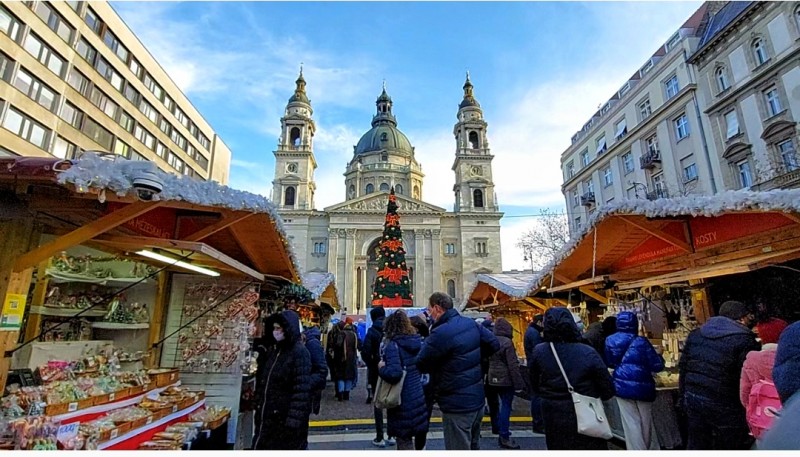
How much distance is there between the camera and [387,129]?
55812 mm

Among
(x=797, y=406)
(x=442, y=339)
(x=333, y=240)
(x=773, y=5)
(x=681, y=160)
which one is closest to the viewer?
(x=797, y=406)

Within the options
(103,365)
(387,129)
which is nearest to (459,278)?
(387,129)

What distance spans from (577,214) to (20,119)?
33140 millimetres

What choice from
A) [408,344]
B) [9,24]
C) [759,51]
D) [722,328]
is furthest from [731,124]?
[9,24]

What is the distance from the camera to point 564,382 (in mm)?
2879

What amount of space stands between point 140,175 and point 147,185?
0.31ft

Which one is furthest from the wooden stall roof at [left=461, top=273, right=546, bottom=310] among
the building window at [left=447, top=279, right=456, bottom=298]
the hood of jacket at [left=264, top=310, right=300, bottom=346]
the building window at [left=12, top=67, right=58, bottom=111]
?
the building window at [left=447, top=279, right=456, bottom=298]

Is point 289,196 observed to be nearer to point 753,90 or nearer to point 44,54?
point 44,54

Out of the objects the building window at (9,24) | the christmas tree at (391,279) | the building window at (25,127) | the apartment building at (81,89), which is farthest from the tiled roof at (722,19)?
the building window at (25,127)

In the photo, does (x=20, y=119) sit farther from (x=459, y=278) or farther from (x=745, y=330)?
(x=459, y=278)

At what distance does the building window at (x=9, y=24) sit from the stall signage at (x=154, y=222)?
63.6 ft

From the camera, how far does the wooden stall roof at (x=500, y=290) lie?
807cm

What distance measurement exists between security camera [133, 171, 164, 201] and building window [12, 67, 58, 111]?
2059 cm

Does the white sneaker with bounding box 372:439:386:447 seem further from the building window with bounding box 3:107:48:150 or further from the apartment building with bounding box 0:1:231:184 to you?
the building window with bounding box 3:107:48:150
